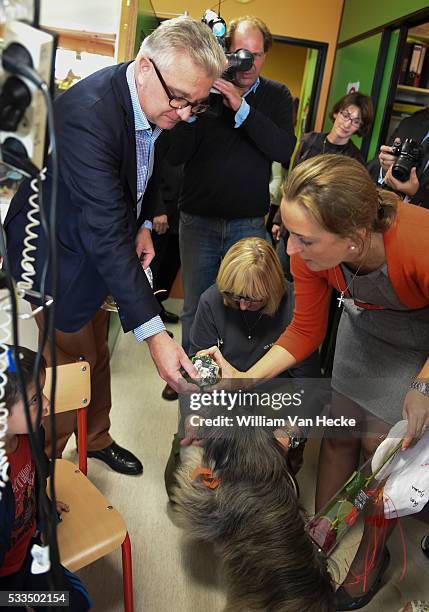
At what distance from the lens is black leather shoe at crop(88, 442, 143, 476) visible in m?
1.94

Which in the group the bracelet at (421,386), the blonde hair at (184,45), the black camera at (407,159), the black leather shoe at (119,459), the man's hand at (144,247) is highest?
the blonde hair at (184,45)

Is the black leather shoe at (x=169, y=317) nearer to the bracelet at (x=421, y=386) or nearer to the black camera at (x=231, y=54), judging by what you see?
the black camera at (x=231, y=54)

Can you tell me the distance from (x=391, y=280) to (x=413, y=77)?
2411 millimetres

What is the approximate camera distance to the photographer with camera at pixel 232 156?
1860 millimetres

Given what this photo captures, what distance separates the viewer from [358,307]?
4.59ft

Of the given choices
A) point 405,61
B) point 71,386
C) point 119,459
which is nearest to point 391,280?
point 71,386

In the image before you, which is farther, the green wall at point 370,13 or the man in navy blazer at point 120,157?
the green wall at point 370,13

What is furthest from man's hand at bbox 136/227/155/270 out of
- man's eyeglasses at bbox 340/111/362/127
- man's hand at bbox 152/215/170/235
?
man's eyeglasses at bbox 340/111/362/127

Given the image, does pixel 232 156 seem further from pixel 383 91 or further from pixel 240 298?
pixel 383 91

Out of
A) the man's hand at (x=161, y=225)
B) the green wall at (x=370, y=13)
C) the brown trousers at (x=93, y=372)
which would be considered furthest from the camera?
the man's hand at (x=161, y=225)

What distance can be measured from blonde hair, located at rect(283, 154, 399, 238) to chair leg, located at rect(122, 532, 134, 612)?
0.92 metres

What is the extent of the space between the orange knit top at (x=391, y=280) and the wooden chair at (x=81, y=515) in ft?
2.01

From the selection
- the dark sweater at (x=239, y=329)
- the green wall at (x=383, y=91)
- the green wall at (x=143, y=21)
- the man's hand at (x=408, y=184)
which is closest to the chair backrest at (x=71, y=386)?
the dark sweater at (x=239, y=329)

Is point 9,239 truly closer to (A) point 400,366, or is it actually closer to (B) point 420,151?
(A) point 400,366
